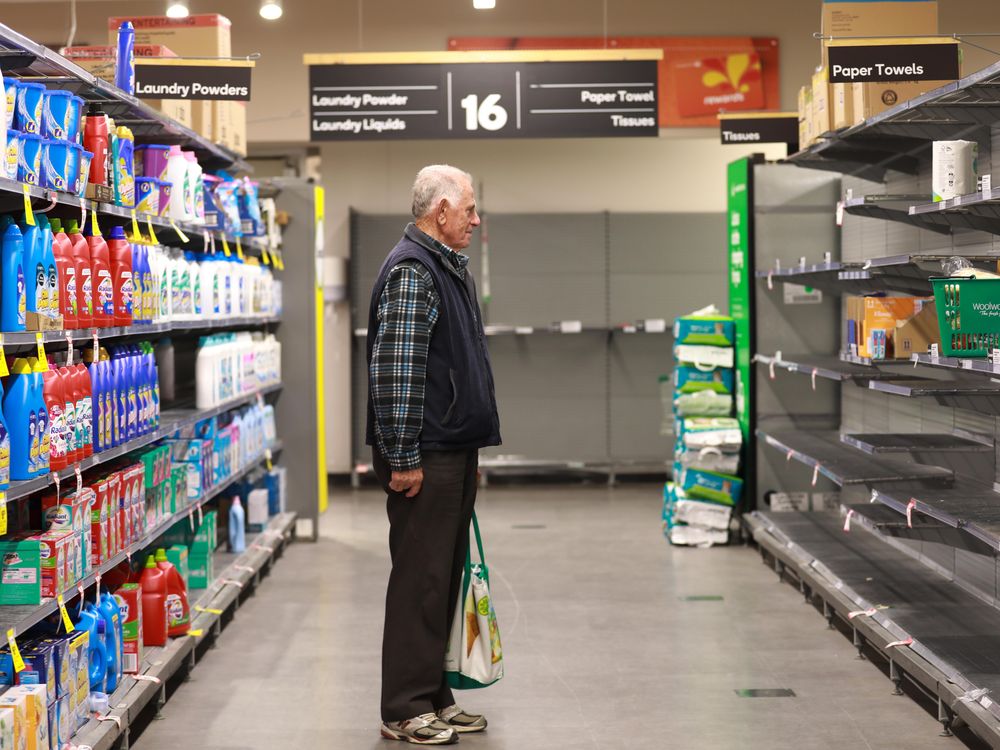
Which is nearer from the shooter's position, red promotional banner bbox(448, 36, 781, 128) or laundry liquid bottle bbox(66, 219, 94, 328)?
laundry liquid bottle bbox(66, 219, 94, 328)

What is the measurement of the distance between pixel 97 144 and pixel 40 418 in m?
1.15

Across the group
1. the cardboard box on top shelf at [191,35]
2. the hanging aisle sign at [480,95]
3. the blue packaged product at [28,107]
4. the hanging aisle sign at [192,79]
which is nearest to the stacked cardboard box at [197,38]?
the cardboard box on top shelf at [191,35]

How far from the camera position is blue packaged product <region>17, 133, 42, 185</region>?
351 cm

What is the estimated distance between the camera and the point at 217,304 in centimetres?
614

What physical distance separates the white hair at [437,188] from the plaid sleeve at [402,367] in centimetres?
26

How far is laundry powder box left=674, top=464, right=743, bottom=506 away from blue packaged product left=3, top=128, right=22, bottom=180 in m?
5.29

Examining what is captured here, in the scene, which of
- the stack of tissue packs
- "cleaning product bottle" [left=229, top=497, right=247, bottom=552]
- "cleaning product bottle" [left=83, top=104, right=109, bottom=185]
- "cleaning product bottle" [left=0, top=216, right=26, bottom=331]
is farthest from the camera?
the stack of tissue packs

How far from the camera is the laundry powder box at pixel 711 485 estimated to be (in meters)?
7.89

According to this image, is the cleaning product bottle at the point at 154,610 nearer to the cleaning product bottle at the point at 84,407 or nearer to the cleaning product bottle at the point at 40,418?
the cleaning product bottle at the point at 84,407

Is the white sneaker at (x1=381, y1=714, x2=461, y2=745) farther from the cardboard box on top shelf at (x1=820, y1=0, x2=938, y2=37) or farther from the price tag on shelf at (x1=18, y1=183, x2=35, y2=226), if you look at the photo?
the cardboard box on top shelf at (x1=820, y1=0, x2=938, y2=37)

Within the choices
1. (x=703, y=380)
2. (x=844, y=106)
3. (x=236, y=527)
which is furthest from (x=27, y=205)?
(x=703, y=380)

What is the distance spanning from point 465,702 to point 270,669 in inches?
37.2

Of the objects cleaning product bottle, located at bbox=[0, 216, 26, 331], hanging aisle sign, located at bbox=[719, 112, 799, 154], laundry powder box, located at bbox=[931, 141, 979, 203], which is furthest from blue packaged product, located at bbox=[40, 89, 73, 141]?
hanging aisle sign, located at bbox=[719, 112, 799, 154]

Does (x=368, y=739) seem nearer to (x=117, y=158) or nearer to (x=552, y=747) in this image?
(x=552, y=747)
